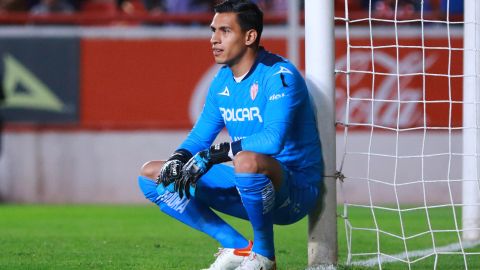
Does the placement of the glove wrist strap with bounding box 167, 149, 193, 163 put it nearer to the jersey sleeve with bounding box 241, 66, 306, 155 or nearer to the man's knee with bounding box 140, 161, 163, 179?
the man's knee with bounding box 140, 161, 163, 179

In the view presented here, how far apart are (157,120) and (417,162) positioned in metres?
3.49

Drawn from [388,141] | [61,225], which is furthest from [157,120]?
[61,225]

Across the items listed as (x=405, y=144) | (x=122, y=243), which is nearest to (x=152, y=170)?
(x=122, y=243)

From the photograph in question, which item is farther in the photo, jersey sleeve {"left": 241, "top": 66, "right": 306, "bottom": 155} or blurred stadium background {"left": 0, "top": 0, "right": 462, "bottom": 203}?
blurred stadium background {"left": 0, "top": 0, "right": 462, "bottom": 203}

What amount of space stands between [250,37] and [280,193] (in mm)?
963

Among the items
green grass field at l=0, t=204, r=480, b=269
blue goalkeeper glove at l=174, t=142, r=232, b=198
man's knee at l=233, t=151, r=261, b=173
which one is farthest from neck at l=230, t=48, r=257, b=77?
green grass field at l=0, t=204, r=480, b=269

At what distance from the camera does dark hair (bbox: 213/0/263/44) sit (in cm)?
596

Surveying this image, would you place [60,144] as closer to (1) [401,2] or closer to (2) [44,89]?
(2) [44,89]

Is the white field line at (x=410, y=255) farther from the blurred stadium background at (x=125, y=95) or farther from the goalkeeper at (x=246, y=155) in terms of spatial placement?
the blurred stadium background at (x=125, y=95)

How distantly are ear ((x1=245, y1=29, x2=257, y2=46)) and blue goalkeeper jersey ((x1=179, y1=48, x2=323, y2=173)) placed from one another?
106mm

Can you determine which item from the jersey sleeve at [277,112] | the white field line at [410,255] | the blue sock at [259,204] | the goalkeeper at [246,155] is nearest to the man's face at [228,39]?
the goalkeeper at [246,155]

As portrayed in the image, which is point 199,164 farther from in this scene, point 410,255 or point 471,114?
point 471,114

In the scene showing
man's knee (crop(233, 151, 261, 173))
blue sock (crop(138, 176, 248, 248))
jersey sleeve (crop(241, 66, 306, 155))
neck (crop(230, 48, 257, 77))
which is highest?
neck (crop(230, 48, 257, 77))

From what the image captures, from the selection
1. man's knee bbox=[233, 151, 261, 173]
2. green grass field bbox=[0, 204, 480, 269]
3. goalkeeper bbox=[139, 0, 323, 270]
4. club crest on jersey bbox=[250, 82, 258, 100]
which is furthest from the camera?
green grass field bbox=[0, 204, 480, 269]
